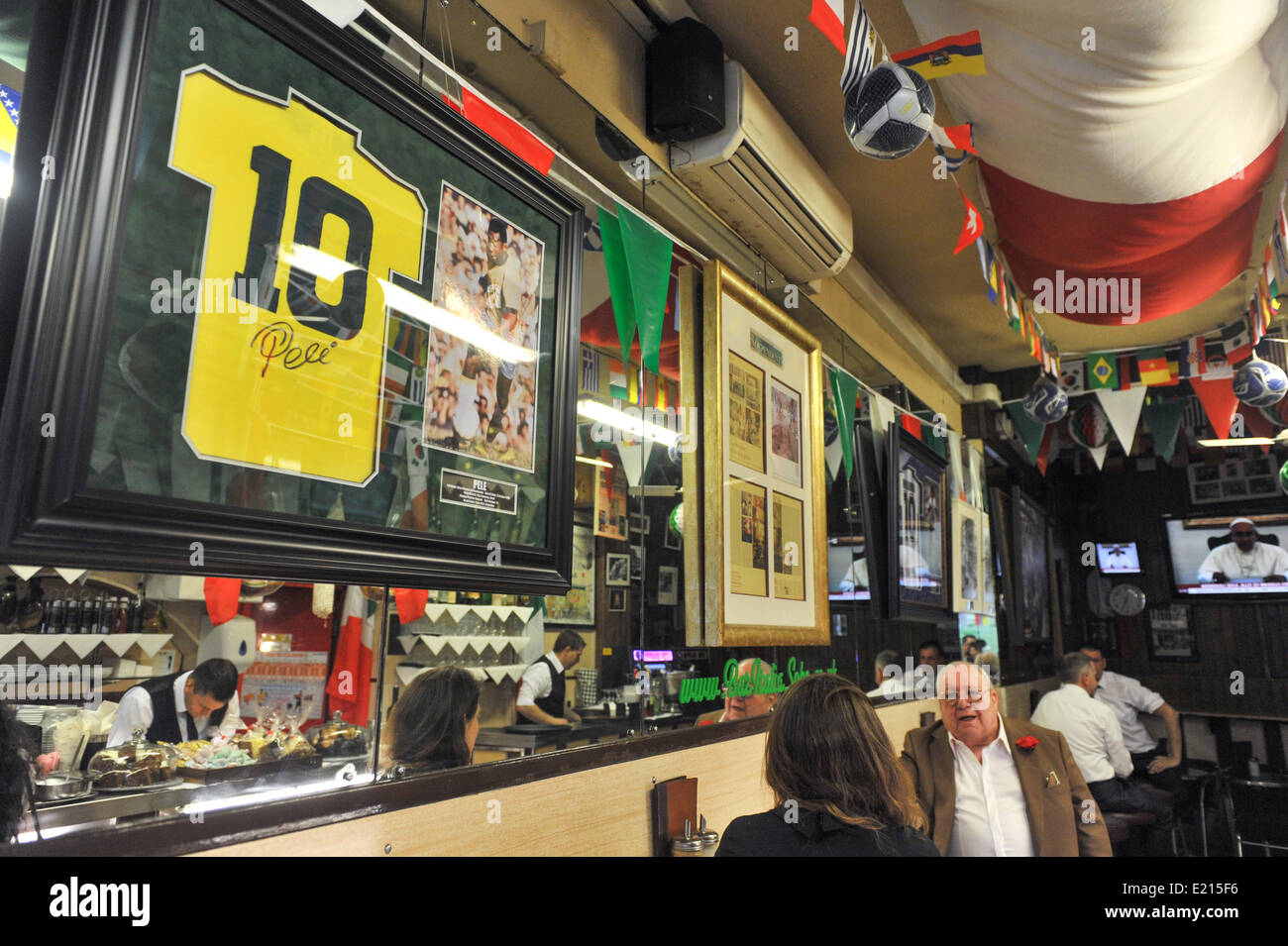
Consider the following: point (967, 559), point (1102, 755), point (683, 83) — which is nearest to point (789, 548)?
point (683, 83)

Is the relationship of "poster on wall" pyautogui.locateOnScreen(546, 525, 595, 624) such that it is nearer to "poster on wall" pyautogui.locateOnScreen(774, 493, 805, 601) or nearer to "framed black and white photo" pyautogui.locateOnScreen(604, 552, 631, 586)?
"framed black and white photo" pyautogui.locateOnScreen(604, 552, 631, 586)

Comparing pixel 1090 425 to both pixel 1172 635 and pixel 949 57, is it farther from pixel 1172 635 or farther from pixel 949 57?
pixel 949 57

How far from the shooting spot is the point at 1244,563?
8047 mm

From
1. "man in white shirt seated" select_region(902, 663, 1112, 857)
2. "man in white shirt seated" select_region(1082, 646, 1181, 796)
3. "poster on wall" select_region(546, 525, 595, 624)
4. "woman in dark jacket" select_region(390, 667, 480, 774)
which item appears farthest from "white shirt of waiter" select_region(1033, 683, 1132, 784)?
"woman in dark jacket" select_region(390, 667, 480, 774)

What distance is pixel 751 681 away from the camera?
262 cm

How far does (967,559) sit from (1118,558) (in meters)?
4.80

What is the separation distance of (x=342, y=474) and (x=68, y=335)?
42 cm

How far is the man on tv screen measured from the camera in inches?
312

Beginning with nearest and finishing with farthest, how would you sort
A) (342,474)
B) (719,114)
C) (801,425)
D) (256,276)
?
(256,276), (342,474), (719,114), (801,425)

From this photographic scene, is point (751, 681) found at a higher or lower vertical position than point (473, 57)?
lower

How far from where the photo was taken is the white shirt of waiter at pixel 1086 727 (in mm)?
4645
